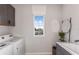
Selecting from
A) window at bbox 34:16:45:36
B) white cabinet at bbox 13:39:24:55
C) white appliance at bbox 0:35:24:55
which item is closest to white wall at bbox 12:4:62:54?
window at bbox 34:16:45:36

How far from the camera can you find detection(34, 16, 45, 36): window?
510 cm

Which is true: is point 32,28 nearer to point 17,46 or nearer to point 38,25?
point 38,25

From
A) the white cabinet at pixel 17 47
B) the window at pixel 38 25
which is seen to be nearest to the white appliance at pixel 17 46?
the white cabinet at pixel 17 47

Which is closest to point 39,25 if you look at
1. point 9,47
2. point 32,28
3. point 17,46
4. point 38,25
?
point 38,25

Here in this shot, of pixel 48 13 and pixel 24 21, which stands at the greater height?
pixel 48 13

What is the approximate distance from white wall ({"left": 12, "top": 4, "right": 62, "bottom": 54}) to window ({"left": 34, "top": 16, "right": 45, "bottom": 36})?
17 cm

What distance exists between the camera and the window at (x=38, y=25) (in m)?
5.10

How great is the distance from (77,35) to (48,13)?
197cm

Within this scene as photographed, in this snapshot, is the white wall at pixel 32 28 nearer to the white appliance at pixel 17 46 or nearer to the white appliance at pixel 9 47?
the white appliance at pixel 17 46

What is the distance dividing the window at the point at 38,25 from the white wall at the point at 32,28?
170mm

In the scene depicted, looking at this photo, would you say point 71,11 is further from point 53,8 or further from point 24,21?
point 24,21

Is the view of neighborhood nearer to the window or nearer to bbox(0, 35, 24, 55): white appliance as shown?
the window

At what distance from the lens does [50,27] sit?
5.10 meters
